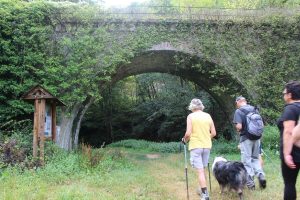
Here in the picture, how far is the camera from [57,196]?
5.94 metres

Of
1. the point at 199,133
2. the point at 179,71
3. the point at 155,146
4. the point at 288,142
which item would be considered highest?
the point at 179,71

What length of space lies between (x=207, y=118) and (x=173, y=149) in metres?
11.3

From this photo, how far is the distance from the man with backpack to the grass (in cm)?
33

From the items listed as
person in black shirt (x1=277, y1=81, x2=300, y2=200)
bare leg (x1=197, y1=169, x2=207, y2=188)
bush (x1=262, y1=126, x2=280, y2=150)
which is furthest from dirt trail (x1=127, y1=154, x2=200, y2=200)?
bush (x1=262, y1=126, x2=280, y2=150)

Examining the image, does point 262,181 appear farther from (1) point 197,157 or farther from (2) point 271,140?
(2) point 271,140

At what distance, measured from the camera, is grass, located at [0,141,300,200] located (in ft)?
20.1

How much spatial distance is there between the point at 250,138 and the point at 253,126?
0.25 meters

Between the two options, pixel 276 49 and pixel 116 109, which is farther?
pixel 116 109

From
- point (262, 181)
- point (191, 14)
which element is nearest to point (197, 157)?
point (262, 181)

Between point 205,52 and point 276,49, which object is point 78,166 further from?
point 276,49

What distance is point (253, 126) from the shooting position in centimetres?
640

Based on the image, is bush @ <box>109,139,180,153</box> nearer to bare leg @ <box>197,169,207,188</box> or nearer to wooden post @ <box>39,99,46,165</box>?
wooden post @ <box>39,99,46,165</box>

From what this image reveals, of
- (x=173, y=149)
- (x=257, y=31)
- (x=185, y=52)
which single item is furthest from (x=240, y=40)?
(x=173, y=149)

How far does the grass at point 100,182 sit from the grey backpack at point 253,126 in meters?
1.02
